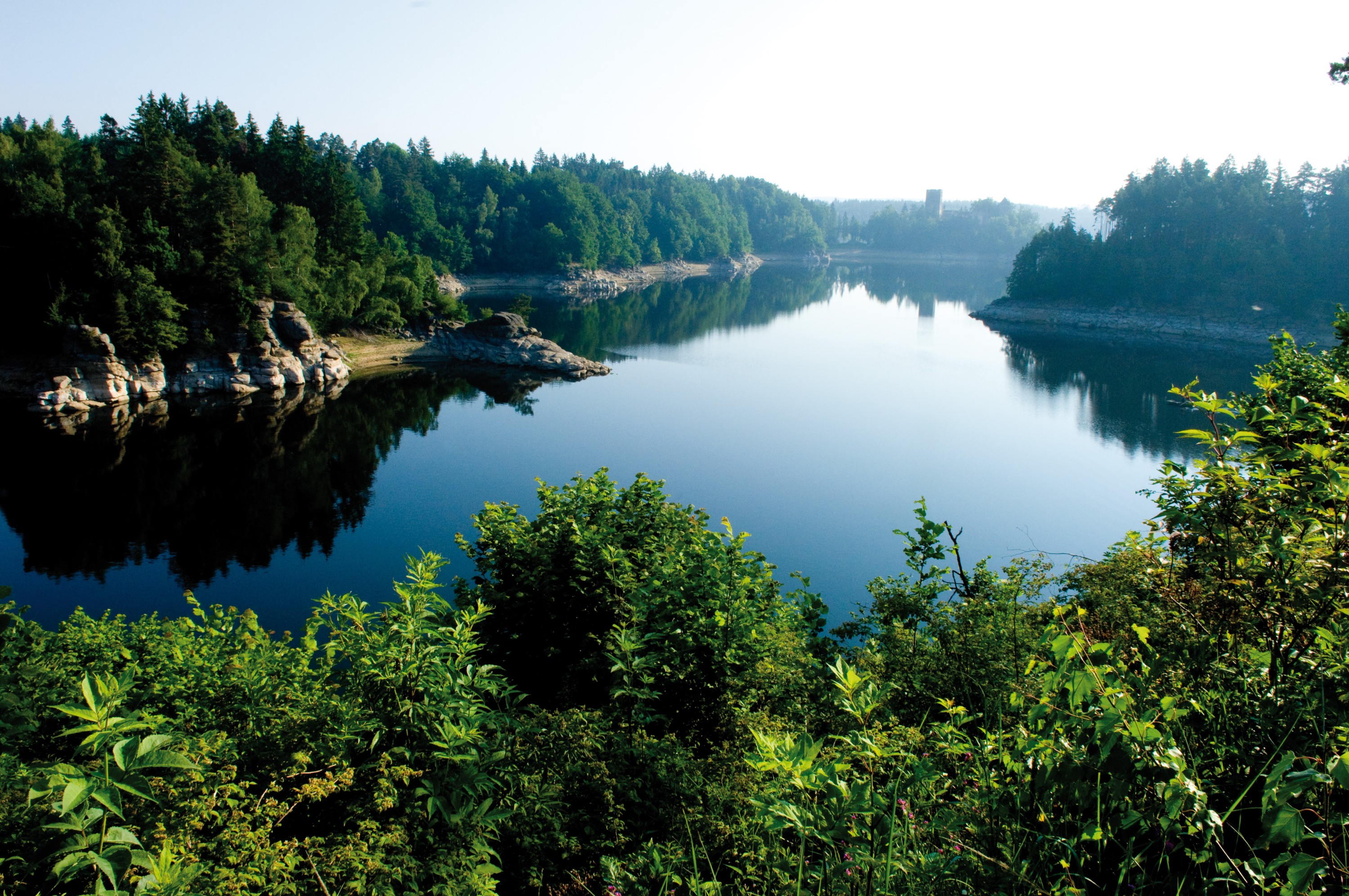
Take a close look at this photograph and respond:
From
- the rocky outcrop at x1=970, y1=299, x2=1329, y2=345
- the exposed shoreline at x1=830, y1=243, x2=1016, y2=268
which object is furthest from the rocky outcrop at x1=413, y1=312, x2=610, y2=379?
the exposed shoreline at x1=830, y1=243, x2=1016, y2=268

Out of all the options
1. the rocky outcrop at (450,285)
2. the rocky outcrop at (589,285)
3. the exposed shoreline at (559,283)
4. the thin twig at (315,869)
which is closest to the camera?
the thin twig at (315,869)

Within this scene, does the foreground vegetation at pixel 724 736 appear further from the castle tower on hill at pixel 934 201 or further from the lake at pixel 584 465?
the castle tower on hill at pixel 934 201

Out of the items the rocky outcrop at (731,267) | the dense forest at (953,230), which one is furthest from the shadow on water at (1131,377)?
the dense forest at (953,230)

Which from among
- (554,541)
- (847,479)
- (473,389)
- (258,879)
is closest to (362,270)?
(473,389)

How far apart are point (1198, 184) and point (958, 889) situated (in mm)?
104002

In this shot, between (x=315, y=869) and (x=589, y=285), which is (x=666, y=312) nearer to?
(x=589, y=285)

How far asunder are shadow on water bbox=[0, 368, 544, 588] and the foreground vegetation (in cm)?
1592

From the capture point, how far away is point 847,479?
29.3 metres

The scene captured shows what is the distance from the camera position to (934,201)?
195250 mm

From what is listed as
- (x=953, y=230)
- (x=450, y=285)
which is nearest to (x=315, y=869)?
(x=450, y=285)

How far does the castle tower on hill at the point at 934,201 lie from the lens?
19362 centimetres

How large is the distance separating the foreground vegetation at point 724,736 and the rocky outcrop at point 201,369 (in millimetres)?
34821

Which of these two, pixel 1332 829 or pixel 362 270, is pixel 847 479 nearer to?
pixel 1332 829

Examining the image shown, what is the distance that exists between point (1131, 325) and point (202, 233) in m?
80.1
